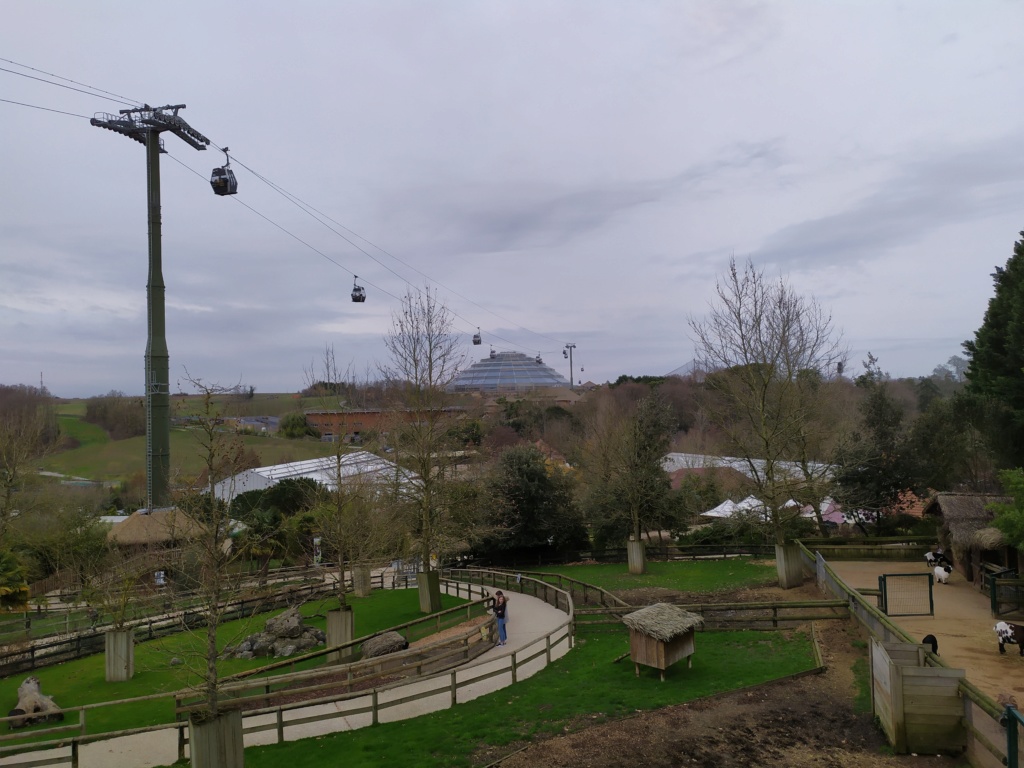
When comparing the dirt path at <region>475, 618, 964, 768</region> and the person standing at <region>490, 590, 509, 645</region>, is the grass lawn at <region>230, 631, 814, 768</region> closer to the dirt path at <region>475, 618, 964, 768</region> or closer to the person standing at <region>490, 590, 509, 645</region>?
the dirt path at <region>475, 618, 964, 768</region>

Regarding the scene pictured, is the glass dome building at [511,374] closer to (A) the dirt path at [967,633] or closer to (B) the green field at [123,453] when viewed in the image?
(B) the green field at [123,453]

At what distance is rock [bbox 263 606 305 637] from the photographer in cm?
2145

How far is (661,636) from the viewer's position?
13023 millimetres

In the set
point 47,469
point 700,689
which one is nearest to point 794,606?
point 700,689

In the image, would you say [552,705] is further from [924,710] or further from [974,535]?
[974,535]

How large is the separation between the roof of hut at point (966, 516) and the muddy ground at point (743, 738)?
10182mm

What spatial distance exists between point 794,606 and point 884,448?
18311mm

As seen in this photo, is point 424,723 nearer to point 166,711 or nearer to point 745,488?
point 166,711

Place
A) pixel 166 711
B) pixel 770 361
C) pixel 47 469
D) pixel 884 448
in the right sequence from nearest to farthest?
pixel 166 711, pixel 770 361, pixel 884 448, pixel 47 469

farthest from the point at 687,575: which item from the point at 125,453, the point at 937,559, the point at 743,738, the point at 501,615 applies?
the point at 125,453

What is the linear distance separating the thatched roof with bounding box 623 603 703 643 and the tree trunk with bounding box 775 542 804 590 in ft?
33.2

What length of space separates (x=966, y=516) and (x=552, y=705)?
1565 centimetres

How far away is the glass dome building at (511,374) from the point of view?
476ft

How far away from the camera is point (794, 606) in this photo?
15.9m
